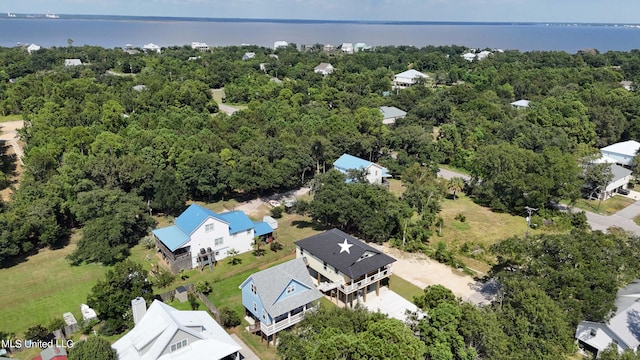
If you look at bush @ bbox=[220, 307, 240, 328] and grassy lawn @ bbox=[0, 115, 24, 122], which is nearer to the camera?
bush @ bbox=[220, 307, 240, 328]

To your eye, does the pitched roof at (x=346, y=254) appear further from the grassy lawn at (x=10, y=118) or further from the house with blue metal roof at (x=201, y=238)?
the grassy lawn at (x=10, y=118)

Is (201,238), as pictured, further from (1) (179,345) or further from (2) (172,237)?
(1) (179,345)

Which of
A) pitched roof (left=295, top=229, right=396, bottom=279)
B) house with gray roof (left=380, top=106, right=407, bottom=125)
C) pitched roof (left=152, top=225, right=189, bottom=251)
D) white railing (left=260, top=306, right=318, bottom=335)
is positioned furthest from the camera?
house with gray roof (left=380, top=106, right=407, bottom=125)

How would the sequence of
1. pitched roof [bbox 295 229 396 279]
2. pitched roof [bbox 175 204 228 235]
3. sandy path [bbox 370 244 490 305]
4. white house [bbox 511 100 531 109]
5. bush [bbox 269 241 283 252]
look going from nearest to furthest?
pitched roof [bbox 295 229 396 279]
sandy path [bbox 370 244 490 305]
pitched roof [bbox 175 204 228 235]
bush [bbox 269 241 283 252]
white house [bbox 511 100 531 109]

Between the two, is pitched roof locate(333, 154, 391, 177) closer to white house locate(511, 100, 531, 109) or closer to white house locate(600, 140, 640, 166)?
white house locate(600, 140, 640, 166)

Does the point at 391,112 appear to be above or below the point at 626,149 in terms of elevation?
above

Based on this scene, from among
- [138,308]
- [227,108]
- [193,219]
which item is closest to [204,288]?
[138,308]

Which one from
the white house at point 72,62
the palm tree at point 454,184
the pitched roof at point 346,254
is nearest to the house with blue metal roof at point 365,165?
the palm tree at point 454,184

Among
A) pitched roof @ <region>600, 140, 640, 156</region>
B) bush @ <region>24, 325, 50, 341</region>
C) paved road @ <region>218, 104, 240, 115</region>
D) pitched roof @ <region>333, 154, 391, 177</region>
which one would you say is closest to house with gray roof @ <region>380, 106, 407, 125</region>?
pitched roof @ <region>333, 154, 391, 177</region>
